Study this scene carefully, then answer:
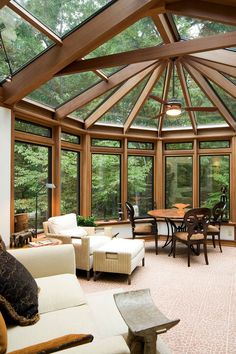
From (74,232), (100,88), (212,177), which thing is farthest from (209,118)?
(74,232)

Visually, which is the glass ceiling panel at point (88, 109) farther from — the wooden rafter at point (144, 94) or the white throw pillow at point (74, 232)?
the white throw pillow at point (74, 232)

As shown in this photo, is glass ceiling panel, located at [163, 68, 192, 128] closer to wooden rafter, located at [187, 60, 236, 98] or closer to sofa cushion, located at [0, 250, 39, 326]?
wooden rafter, located at [187, 60, 236, 98]

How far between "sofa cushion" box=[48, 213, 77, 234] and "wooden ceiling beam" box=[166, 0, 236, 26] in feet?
11.4

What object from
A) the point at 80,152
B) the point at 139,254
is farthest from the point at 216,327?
the point at 80,152

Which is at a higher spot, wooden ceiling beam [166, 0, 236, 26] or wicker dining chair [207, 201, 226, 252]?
wooden ceiling beam [166, 0, 236, 26]

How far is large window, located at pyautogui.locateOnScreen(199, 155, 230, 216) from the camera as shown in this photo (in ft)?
22.5

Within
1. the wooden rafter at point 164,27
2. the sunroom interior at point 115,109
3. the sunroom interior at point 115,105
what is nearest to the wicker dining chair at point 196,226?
the sunroom interior at point 115,109

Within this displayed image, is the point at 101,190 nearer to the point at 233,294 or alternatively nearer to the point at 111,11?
the point at 233,294

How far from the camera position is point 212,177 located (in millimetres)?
6973

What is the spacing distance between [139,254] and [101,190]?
2409 mm

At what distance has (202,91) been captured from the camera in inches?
219

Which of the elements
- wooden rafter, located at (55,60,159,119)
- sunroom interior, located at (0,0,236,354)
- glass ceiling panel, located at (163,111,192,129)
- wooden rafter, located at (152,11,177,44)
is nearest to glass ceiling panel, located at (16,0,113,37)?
sunroom interior, located at (0,0,236,354)

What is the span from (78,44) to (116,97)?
233 cm

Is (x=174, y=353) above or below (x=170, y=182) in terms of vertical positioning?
below
